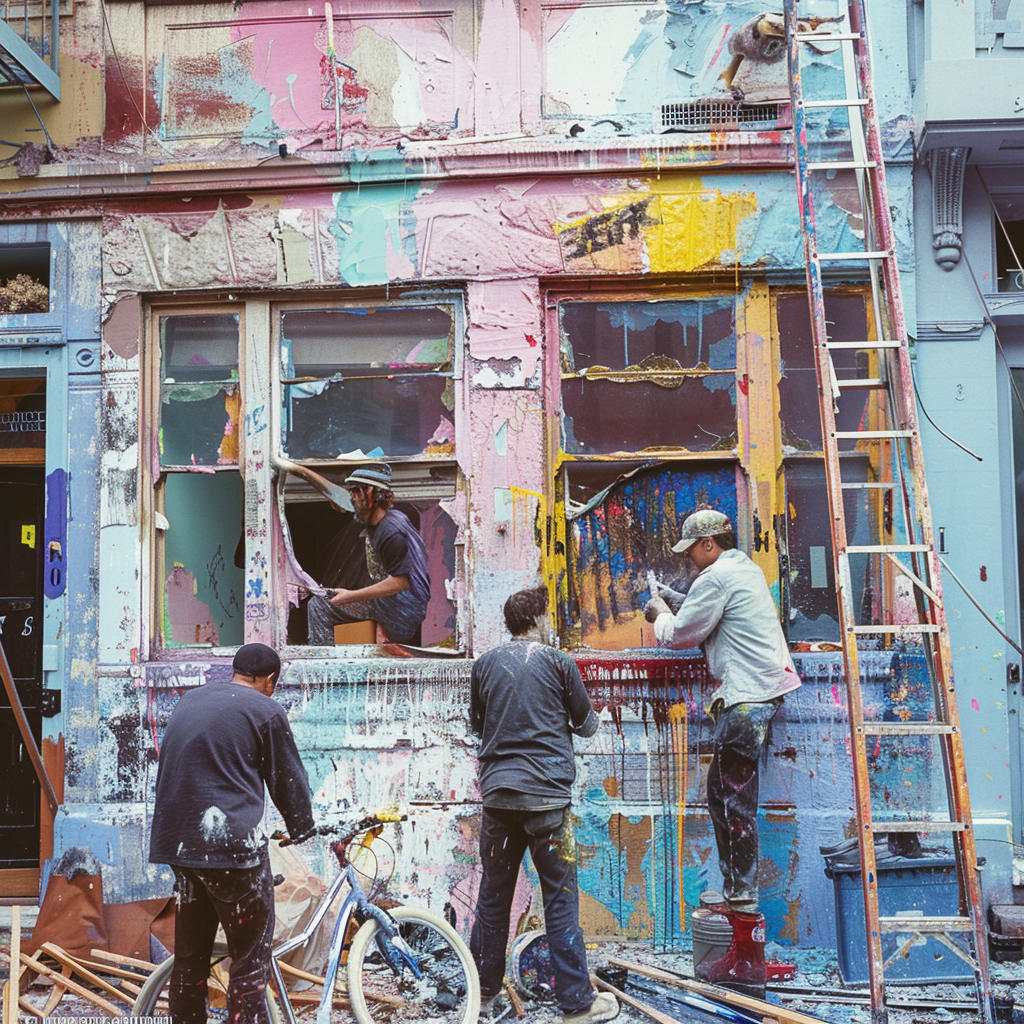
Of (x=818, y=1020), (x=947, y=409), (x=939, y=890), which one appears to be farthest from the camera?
(x=947, y=409)

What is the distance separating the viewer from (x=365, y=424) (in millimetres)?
6199

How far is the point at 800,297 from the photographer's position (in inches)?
235

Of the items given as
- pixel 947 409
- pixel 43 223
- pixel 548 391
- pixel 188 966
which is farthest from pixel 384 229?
pixel 188 966

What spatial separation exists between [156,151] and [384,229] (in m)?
1.46

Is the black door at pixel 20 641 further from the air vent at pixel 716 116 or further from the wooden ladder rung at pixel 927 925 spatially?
the wooden ladder rung at pixel 927 925

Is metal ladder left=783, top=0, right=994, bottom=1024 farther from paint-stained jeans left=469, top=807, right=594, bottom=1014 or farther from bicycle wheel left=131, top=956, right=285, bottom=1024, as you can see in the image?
bicycle wheel left=131, top=956, right=285, bottom=1024

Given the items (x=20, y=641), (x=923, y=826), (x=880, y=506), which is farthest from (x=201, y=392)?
(x=923, y=826)

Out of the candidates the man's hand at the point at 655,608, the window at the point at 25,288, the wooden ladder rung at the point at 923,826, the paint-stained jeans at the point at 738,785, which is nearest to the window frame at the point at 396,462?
the man's hand at the point at 655,608

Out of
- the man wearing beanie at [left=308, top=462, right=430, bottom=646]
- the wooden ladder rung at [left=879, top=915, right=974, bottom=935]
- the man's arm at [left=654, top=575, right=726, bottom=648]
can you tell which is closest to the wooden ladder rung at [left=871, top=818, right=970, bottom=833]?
the wooden ladder rung at [left=879, top=915, right=974, bottom=935]

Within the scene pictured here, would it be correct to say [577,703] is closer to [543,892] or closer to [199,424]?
[543,892]

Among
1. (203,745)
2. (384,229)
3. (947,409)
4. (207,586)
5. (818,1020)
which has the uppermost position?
(384,229)

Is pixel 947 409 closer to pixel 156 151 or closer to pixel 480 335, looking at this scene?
pixel 480 335

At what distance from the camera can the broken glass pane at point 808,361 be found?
19.5ft

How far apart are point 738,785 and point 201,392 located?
376 cm
